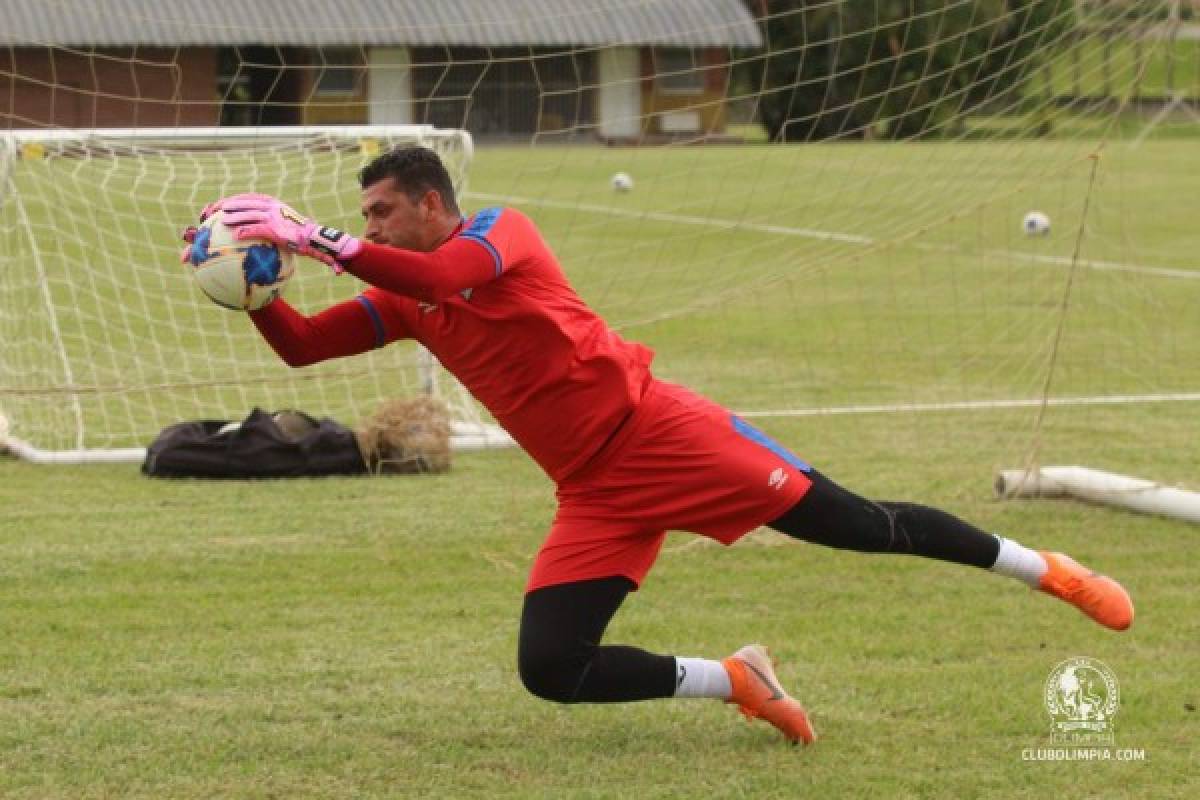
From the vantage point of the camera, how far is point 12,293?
12.9 m

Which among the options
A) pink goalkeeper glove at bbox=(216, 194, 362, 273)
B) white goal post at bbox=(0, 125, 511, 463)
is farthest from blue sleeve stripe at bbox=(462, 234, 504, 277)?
white goal post at bbox=(0, 125, 511, 463)

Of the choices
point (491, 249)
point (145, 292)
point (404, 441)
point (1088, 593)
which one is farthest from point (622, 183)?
point (491, 249)

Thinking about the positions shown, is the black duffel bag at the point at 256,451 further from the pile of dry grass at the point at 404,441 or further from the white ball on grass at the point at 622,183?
the white ball on grass at the point at 622,183

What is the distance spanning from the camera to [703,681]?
221 inches

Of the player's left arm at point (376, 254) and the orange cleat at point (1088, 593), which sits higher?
the player's left arm at point (376, 254)

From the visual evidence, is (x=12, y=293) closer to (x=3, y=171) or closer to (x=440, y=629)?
(x=3, y=171)

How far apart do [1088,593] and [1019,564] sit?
0.77 feet

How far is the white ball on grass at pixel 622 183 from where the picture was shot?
29156 mm

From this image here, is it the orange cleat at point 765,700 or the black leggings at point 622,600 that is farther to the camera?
the orange cleat at point 765,700

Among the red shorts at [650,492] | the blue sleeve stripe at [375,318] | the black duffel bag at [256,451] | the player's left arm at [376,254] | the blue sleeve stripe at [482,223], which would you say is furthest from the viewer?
the black duffel bag at [256,451]

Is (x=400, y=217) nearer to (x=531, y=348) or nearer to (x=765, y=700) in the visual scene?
(x=531, y=348)

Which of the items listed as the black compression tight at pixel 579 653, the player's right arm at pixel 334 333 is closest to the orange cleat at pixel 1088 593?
the black compression tight at pixel 579 653

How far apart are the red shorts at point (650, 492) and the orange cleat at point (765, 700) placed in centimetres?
41

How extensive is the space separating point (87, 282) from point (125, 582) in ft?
19.9
